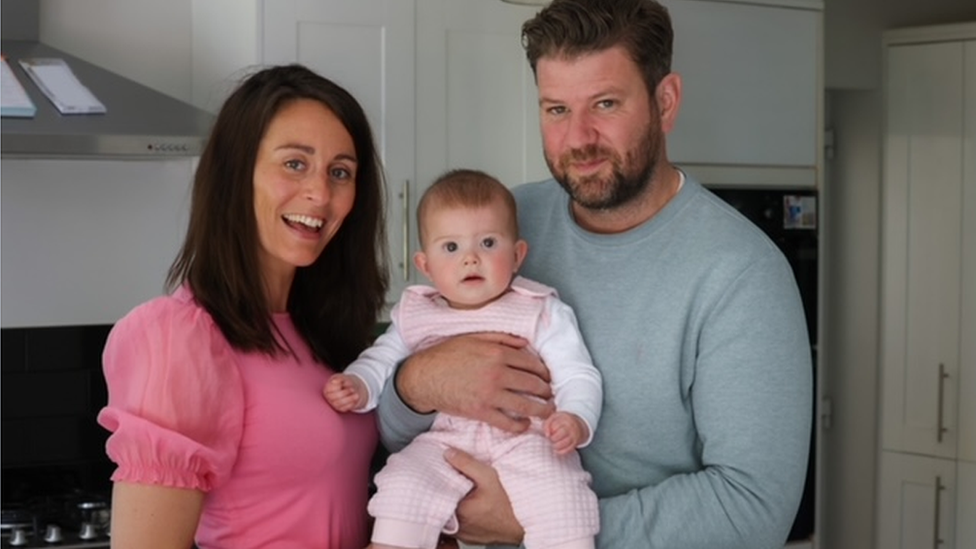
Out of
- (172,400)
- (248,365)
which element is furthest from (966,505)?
(172,400)

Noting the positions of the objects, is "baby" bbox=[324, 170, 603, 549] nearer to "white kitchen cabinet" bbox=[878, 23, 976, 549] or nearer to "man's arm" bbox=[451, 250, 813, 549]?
"man's arm" bbox=[451, 250, 813, 549]

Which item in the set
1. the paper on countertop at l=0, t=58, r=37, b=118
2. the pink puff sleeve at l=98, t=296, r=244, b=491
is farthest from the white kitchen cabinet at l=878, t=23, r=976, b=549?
the pink puff sleeve at l=98, t=296, r=244, b=491

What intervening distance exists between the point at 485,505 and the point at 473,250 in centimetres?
35

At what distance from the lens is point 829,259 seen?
17.7ft

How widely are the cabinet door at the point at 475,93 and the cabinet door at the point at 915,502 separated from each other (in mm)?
1975

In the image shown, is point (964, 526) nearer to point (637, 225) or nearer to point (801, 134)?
point (801, 134)

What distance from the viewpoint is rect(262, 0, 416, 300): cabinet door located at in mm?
3531

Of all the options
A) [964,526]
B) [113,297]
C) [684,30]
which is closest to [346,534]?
[113,297]

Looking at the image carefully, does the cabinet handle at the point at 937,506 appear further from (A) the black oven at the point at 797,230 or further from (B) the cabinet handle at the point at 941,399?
(A) the black oven at the point at 797,230

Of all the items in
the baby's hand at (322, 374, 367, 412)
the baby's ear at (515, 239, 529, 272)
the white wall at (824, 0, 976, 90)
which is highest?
the white wall at (824, 0, 976, 90)

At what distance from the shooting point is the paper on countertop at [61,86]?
131 inches

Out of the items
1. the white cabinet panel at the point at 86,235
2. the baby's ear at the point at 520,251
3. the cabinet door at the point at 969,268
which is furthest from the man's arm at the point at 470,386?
the cabinet door at the point at 969,268

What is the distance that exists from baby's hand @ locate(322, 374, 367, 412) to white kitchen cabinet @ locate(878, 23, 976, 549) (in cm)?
333

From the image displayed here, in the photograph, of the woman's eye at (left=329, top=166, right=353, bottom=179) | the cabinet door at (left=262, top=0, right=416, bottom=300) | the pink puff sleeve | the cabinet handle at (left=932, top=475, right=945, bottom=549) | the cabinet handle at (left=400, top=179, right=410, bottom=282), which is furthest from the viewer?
the cabinet handle at (left=932, top=475, right=945, bottom=549)
